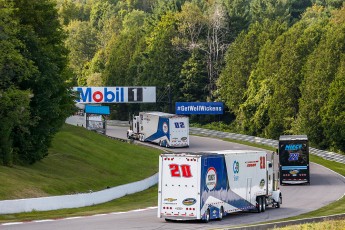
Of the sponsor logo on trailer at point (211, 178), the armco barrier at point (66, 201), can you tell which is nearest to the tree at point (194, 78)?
the armco barrier at point (66, 201)

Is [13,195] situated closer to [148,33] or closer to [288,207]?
[288,207]

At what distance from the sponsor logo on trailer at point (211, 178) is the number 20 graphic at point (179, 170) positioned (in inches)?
41.6

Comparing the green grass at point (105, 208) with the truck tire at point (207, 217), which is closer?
the truck tire at point (207, 217)

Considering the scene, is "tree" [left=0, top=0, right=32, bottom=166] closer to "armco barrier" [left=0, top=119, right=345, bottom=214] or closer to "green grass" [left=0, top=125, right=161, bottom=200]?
"green grass" [left=0, top=125, right=161, bottom=200]

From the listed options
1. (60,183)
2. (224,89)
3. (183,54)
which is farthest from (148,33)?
(60,183)

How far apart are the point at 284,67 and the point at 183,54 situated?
27.7 meters

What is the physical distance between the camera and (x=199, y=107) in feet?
435

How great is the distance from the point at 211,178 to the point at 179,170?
180 cm

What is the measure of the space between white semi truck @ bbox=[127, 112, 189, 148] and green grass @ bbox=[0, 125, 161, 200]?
2873mm

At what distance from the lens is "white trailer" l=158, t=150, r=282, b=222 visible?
45250 millimetres

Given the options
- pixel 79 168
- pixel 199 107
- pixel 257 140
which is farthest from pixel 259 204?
pixel 199 107

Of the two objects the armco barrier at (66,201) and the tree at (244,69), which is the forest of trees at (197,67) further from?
the armco barrier at (66,201)

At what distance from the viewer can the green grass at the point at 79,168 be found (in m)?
59.3

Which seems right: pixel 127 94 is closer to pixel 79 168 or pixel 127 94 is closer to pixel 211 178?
pixel 79 168
